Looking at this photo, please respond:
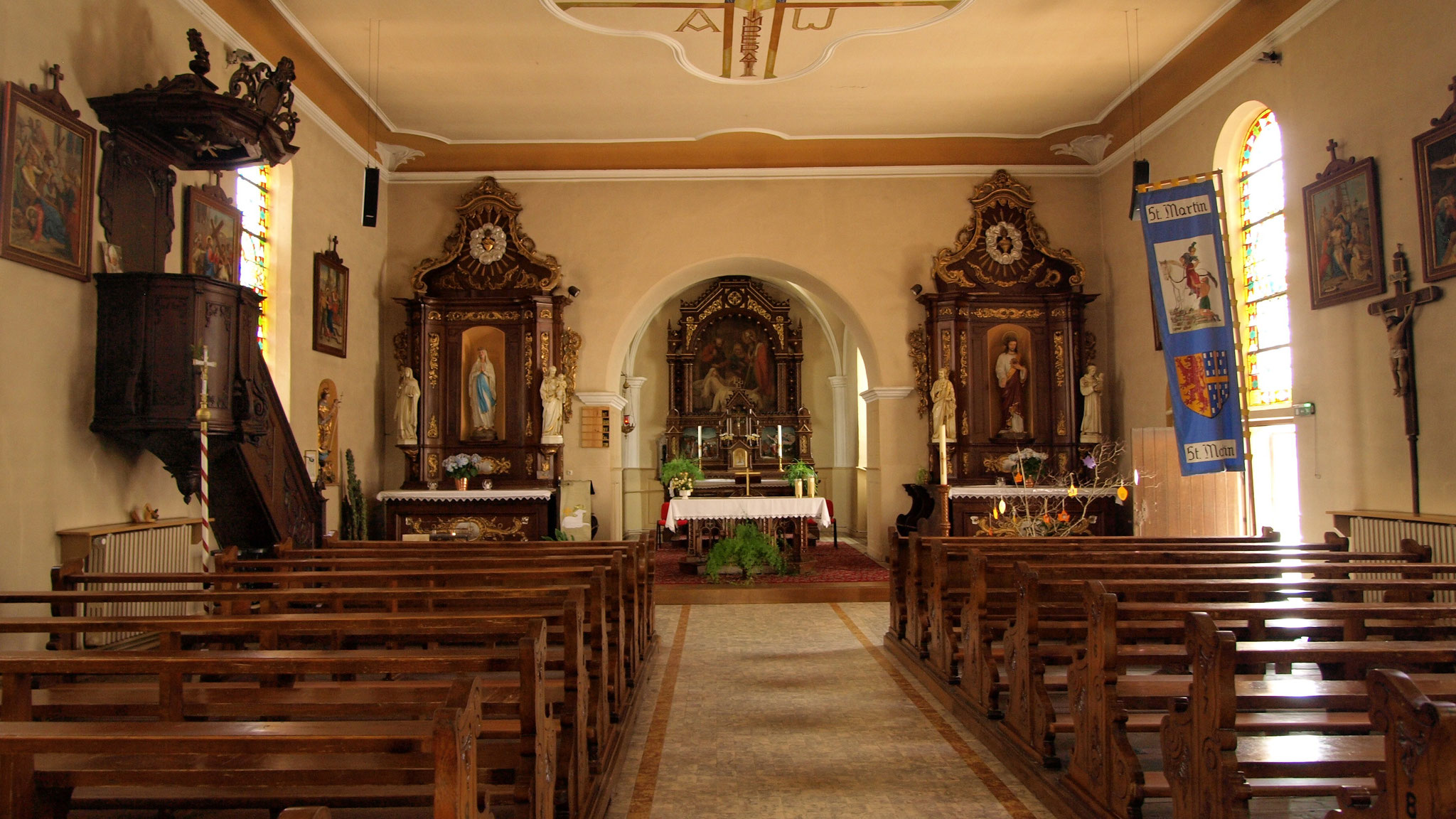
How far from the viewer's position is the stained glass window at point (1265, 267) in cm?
897

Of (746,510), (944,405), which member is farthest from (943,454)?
(746,510)

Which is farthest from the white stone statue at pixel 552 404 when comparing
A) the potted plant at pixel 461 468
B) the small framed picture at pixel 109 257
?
Answer: the small framed picture at pixel 109 257

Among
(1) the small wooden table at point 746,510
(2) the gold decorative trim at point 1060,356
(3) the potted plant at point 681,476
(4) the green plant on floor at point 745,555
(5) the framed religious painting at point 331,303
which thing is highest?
(5) the framed religious painting at point 331,303

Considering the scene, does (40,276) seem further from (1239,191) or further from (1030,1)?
(1239,191)

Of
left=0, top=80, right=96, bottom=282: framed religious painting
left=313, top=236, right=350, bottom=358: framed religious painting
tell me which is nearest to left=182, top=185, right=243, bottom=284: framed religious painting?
left=0, top=80, right=96, bottom=282: framed religious painting

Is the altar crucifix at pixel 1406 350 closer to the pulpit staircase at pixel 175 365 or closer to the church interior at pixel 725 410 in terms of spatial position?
the church interior at pixel 725 410

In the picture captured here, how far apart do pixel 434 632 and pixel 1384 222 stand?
7.81 m

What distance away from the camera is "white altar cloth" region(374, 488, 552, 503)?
11.2 meters

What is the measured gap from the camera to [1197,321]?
7914 millimetres

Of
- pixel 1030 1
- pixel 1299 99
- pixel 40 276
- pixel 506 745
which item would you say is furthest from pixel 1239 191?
pixel 40 276

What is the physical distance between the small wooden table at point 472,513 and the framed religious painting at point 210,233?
3.75 metres

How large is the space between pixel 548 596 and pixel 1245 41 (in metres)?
8.82

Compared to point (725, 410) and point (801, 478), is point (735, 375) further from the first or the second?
point (801, 478)

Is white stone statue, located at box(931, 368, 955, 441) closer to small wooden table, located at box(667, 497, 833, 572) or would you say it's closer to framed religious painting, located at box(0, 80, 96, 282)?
small wooden table, located at box(667, 497, 833, 572)
